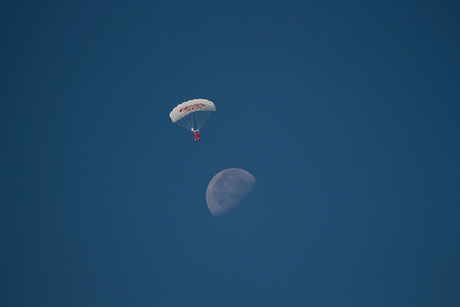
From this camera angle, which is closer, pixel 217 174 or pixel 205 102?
pixel 205 102

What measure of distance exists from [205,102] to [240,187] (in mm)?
12018

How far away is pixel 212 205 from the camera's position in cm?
3222

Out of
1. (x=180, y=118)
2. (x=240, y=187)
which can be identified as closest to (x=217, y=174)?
(x=240, y=187)

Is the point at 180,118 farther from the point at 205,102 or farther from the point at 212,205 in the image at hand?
the point at 212,205

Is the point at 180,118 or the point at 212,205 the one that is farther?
the point at 212,205

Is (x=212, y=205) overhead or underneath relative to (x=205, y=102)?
underneath

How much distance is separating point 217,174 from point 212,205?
2972mm

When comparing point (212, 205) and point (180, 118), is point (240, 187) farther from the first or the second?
point (180, 118)

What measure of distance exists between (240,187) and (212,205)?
9.96ft

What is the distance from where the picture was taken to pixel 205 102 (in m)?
22.7

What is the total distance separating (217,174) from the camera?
33250 millimetres

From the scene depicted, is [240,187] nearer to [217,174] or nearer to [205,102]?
[217,174]

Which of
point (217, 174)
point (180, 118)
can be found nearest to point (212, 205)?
point (217, 174)

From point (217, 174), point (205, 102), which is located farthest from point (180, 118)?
point (217, 174)
